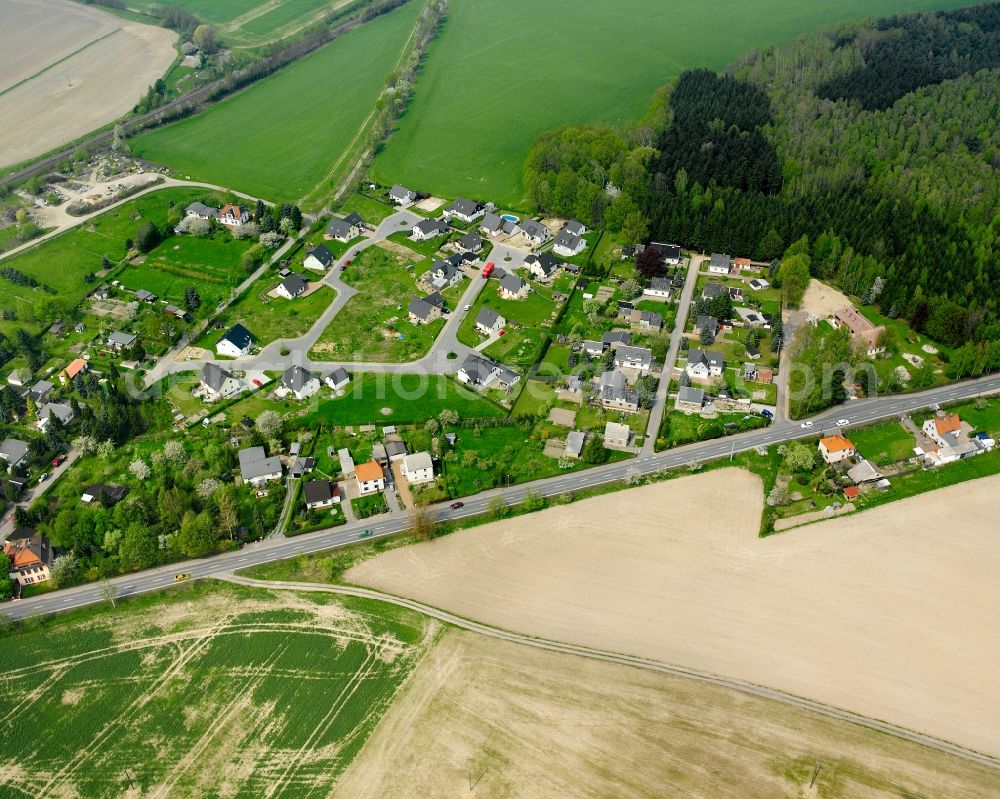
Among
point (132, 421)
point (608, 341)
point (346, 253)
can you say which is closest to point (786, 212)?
point (608, 341)

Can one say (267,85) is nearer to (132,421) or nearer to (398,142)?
(398,142)

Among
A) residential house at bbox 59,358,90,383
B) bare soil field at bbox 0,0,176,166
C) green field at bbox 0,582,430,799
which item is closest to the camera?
green field at bbox 0,582,430,799

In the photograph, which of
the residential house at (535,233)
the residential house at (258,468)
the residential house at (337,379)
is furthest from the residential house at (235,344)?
the residential house at (535,233)

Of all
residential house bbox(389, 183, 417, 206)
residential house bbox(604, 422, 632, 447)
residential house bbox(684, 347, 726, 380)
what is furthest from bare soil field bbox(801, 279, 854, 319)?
residential house bbox(389, 183, 417, 206)

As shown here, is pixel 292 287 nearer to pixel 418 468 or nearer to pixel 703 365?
pixel 418 468

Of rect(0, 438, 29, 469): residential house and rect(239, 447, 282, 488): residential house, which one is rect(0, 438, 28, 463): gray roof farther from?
rect(239, 447, 282, 488): residential house

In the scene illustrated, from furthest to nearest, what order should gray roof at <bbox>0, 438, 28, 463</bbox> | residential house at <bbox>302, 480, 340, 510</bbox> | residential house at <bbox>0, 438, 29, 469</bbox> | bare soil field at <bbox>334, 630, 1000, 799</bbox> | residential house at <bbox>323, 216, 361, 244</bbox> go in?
1. residential house at <bbox>323, 216, 361, 244</bbox>
2. gray roof at <bbox>0, 438, 28, 463</bbox>
3. residential house at <bbox>0, 438, 29, 469</bbox>
4. residential house at <bbox>302, 480, 340, 510</bbox>
5. bare soil field at <bbox>334, 630, 1000, 799</bbox>

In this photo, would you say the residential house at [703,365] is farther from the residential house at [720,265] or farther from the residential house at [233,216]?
the residential house at [233,216]
